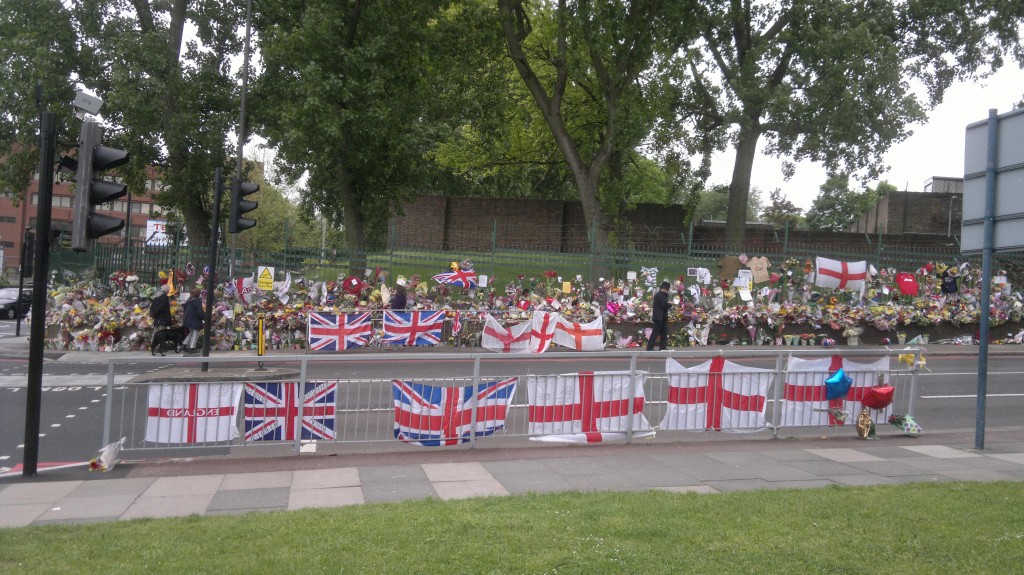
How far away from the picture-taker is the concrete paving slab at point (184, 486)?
7223mm

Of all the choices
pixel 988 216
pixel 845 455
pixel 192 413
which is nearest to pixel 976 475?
pixel 845 455

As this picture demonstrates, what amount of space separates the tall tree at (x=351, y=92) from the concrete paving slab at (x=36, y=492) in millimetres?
14979

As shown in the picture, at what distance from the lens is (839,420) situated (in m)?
10.5

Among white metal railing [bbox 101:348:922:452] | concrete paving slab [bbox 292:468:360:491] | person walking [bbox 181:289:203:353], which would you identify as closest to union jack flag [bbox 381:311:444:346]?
person walking [bbox 181:289:203:353]

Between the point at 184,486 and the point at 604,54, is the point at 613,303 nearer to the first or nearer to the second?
the point at 604,54

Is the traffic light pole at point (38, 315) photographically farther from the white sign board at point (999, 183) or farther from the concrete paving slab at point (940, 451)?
the white sign board at point (999, 183)

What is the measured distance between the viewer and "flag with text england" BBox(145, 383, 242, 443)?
8.51m

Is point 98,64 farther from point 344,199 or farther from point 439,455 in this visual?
point 439,455

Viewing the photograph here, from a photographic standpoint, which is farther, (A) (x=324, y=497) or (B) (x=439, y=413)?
(B) (x=439, y=413)

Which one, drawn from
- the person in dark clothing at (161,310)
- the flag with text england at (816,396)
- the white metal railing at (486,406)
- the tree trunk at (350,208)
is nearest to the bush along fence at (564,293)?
the person in dark clothing at (161,310)

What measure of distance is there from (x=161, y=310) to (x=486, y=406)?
1264 cm

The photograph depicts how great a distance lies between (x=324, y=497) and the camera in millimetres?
7066

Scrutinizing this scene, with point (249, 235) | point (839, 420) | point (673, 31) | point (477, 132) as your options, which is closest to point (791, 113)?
point (673, 31)

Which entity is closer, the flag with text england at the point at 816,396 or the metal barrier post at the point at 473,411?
the metal barrier post at the point at 473,411
